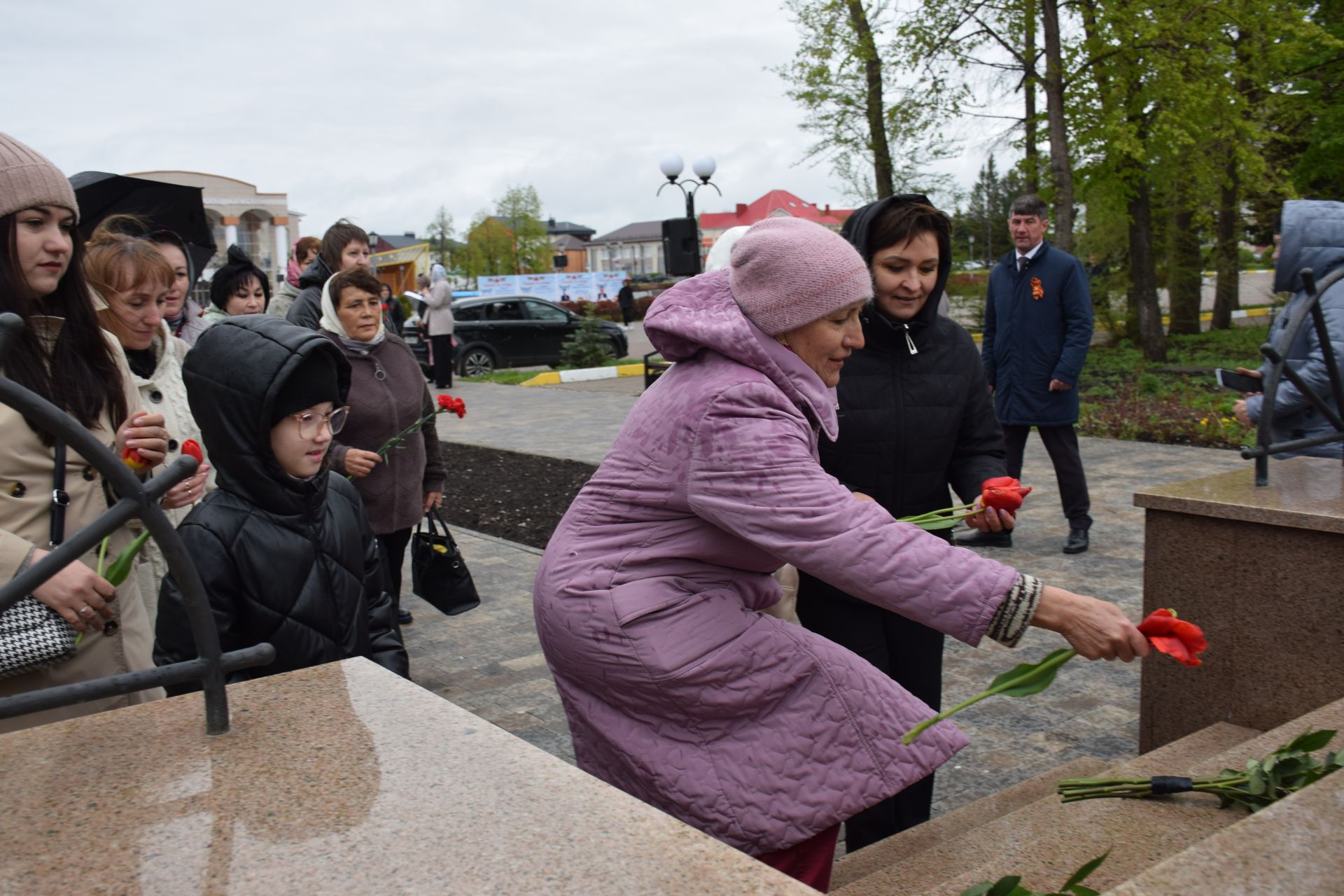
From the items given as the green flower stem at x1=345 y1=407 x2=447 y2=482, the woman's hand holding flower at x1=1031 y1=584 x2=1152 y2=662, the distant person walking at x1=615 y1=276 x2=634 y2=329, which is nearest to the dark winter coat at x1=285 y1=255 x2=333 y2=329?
the green flower stem at x1=345 y1=407 x2=447 y2=482

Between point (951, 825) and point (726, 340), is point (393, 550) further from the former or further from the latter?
point (726, 340)

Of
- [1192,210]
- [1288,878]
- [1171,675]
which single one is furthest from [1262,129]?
[1288,878]

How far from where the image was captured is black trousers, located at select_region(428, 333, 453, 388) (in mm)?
18859

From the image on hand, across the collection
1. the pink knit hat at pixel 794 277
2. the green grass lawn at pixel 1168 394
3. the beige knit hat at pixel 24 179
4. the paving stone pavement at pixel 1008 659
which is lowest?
the paving stone pavement at pixel 1008 659

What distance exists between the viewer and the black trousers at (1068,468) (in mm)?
6988

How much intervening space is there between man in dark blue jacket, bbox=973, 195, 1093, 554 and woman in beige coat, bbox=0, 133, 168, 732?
5527mm

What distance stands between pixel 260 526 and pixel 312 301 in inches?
126

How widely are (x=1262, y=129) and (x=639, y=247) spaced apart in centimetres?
16145

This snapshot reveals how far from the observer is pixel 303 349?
2713 mm

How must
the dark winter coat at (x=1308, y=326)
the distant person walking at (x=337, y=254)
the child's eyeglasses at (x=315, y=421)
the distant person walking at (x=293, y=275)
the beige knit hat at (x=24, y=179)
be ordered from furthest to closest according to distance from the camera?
the distant person walking at (x=293, y=275) → the distant person walking at (x=337, y=254) → the dark winter coat at (x=1308, y=326) → the child's eyeglasses at (x=315, y=421) → the beige knit hat at (x=24, y=179)

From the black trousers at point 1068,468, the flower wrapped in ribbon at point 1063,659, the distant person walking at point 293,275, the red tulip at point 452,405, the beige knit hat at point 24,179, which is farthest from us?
the distant person walking at point 293,275

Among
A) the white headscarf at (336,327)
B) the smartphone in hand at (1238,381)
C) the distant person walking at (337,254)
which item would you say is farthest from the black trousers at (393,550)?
the smartphone in hand at (1238,381)

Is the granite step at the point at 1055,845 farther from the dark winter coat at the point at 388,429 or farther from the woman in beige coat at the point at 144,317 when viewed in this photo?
the dark winter coat at the point at 388,429

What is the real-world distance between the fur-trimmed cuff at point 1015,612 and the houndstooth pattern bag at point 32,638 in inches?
73.8
